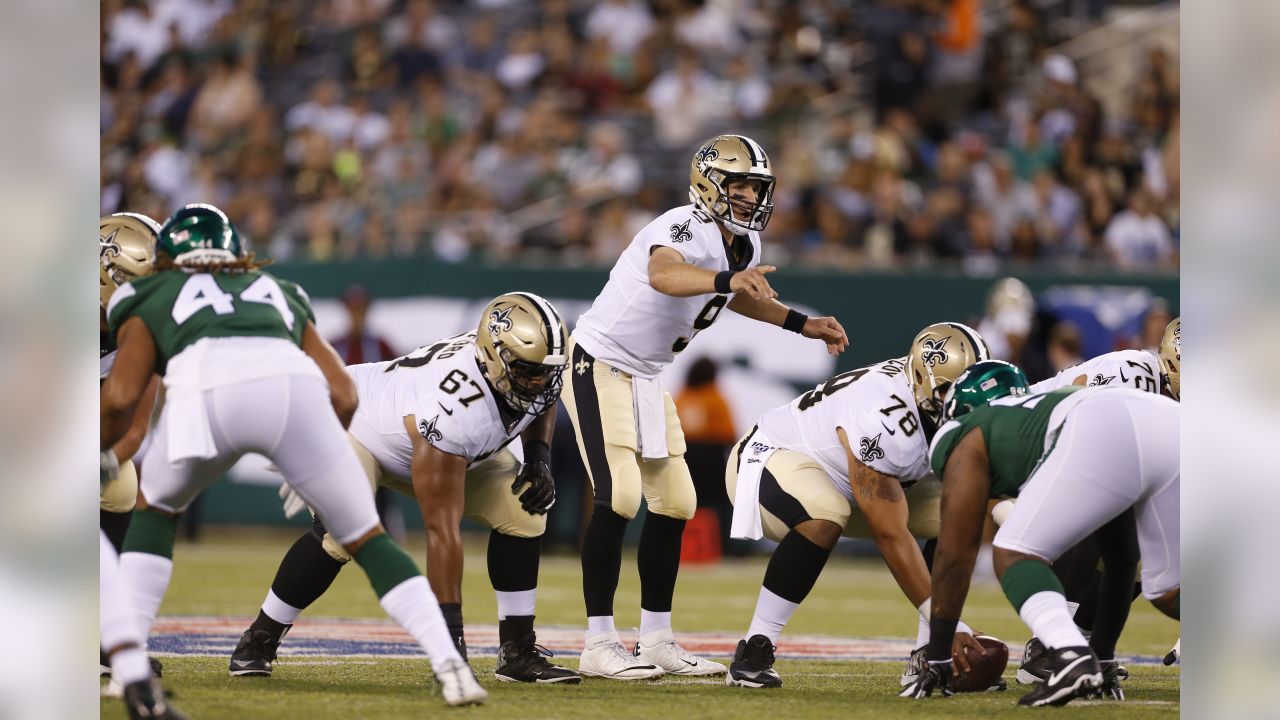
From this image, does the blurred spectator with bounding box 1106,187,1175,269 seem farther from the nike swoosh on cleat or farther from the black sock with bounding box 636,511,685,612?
the nike swoosh on cleat

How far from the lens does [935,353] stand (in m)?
6.36

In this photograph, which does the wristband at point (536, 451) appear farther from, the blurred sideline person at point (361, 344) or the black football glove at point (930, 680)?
the blurred sideline person at point (361, 344)

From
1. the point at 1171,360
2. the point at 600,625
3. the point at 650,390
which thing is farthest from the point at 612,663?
the point at 1171,360

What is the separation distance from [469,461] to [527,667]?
828 mm

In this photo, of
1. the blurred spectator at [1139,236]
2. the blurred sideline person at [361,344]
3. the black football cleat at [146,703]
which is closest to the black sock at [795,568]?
the black football cleat at [146,703]

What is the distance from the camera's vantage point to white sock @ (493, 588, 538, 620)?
6.35m

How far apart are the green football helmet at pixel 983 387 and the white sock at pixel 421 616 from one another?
2.01m

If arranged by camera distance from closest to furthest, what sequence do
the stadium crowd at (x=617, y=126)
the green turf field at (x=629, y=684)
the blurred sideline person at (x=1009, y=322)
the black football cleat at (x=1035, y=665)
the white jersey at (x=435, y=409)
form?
the green turf field at (x=629, y=684)
the white jersey at (x=435, y=409)
the black football cleat at (x=1035, y=665)
the blurred sideline person at (x=1009, y=322)
the stadium crowd at (x=617, y=126)

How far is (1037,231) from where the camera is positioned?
13.9m

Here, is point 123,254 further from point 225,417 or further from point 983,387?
point 983,387

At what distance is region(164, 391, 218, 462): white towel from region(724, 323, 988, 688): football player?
2.28 m

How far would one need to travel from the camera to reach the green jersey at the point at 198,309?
5016mm
